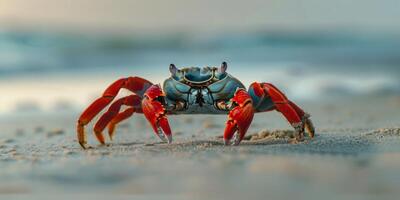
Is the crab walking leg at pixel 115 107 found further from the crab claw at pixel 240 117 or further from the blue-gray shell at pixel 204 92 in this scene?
the crab claw at pixel 240 117

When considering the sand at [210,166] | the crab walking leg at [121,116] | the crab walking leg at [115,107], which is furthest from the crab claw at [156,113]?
the crab walking leg at [121,116]

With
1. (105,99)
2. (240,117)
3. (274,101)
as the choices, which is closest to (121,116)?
(105,99)

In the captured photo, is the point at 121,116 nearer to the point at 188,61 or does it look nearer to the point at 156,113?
the point at 156,113

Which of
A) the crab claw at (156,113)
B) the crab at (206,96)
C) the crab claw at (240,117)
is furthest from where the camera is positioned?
the crab at (206,96)

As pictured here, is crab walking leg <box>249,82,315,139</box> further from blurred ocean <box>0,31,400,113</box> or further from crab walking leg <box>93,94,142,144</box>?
blurred ocean <box>0,31,400,113</box>

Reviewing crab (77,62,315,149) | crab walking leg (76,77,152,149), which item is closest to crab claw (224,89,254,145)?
crab (77,62,315,149)
